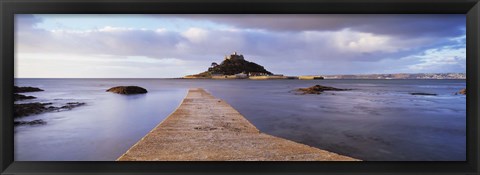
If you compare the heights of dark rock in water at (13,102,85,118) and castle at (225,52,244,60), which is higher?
castle at (225,52,244,60)

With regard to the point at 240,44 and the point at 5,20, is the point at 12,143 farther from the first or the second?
the point at 240,44

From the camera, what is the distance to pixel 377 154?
3.71 m

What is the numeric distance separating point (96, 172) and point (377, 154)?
3.26 metres

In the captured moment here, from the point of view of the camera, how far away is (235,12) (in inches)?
86.9

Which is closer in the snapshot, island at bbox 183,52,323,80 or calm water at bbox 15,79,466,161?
calm water at bbox 15,79,466,161

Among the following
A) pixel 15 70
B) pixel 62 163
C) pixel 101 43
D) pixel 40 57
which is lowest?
pixel 62 163

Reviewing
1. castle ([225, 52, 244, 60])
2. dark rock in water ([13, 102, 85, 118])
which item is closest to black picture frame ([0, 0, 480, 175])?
dark rock in water ([13, 102, 85, 118])

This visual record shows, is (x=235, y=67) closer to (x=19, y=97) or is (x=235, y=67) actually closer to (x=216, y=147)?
(x=216, y=147)

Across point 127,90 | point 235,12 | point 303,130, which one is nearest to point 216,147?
point 235,12

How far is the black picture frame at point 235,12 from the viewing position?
84.4 inches

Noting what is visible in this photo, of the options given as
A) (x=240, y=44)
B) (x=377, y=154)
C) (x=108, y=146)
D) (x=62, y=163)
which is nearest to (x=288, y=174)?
(x=62, y=163)

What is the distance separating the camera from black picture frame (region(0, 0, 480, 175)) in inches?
84.4

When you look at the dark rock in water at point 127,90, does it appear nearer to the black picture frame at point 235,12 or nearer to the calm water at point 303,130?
the calm water at point 303,130

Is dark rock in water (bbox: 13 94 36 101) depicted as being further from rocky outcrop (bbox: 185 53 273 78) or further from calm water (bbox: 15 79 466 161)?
rocky outcrop (bbox: 185 53 273 78)
